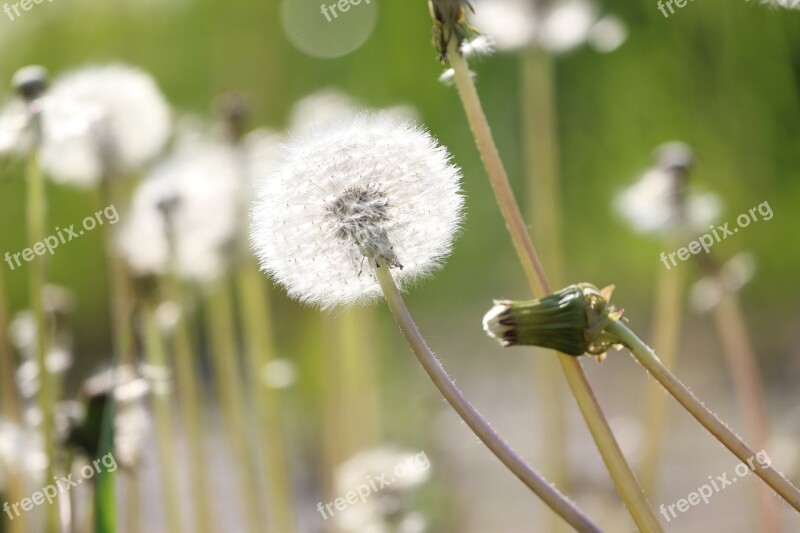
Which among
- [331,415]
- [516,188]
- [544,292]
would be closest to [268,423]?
[331,415]

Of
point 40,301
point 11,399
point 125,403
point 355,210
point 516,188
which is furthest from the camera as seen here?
point 516,188

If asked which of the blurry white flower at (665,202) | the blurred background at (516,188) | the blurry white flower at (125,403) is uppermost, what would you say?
the blurred background at (516,188)

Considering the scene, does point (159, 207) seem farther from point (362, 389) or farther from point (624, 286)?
point (624, 286)

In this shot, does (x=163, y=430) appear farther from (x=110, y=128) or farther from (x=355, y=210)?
(x=355, y=210)

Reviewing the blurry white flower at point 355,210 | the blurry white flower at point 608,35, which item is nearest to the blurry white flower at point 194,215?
the blurry white flower at point 608,35

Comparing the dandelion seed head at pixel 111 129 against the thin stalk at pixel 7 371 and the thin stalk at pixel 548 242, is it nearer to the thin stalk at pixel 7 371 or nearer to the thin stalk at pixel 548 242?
the thin stalk at pixel 7 371
